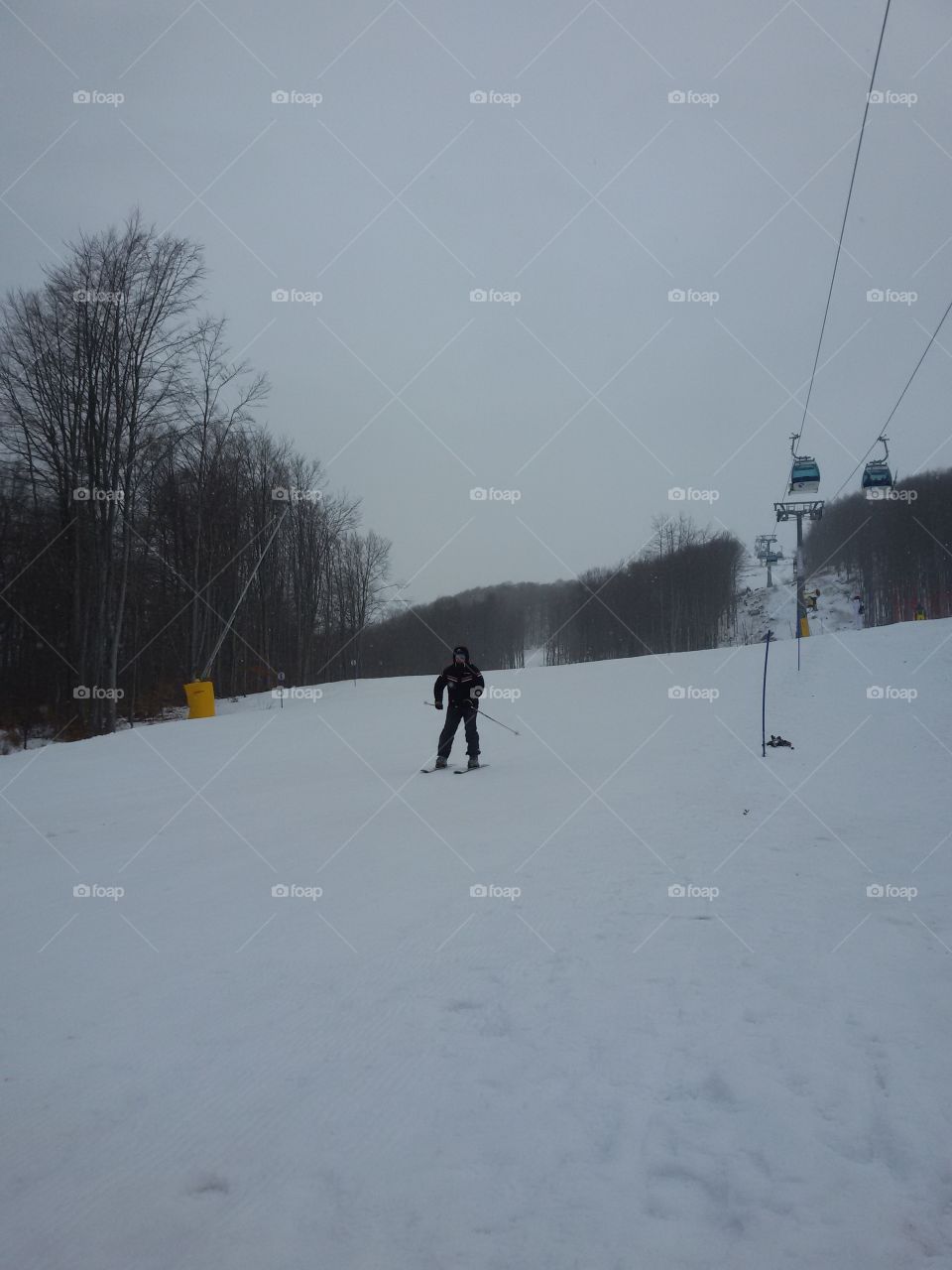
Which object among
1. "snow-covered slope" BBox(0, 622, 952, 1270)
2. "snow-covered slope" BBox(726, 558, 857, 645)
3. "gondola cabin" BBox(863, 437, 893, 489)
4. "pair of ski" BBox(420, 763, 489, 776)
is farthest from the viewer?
"snow-covered slope" BBox(726, 558, 857, 645)

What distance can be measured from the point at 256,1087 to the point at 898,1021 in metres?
3.09

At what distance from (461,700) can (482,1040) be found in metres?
7.93

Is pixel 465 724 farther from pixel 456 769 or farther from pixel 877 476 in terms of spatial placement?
pixel 877 476

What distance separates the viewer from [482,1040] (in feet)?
11.5

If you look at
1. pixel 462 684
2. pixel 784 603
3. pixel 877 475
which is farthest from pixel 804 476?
pixel 784 603

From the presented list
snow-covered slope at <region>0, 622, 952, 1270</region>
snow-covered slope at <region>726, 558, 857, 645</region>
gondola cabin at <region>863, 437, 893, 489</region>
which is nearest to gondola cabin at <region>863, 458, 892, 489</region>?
gondola cabin at <region>863, 437, 893, 489</region>

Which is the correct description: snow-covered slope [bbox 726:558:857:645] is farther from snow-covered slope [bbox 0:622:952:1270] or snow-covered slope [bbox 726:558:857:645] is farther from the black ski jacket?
snow-covered slope [bbox 0:622:952:1270]

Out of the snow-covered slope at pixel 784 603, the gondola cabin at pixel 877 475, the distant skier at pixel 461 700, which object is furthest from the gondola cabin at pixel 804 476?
the snow-covered slope at pixel 784 603

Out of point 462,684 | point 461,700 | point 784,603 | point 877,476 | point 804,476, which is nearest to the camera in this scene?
point 461,700

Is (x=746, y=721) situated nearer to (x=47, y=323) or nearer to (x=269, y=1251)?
(x=269, y=1251)

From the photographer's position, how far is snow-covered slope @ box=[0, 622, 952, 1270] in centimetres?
244

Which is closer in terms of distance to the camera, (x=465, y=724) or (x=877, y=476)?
(x=465, y=724)

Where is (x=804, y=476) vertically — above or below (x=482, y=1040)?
above

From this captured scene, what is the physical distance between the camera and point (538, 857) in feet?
21.7
